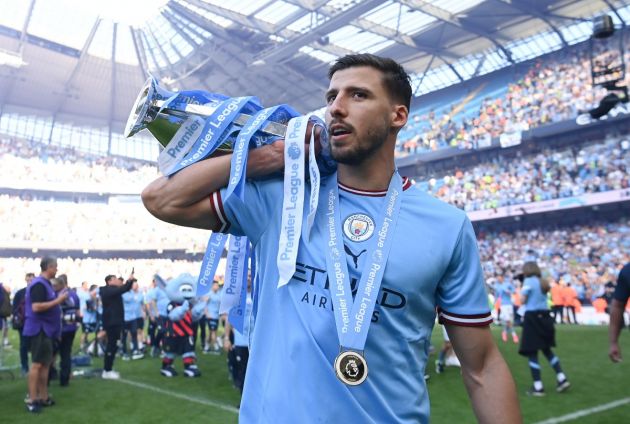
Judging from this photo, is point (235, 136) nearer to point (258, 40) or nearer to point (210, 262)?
point (210, 262)

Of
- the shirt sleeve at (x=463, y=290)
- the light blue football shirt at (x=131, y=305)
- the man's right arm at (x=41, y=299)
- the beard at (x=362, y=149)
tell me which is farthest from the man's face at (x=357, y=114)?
the light blue football shirt at (x=131, y=305)

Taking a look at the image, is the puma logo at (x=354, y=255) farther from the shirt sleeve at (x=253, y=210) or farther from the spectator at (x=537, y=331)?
the spectator at (x=537, y=331)

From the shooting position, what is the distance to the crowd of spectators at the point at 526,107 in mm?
27484

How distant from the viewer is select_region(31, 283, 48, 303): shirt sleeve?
7.49 metres

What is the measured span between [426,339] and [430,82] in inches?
1436

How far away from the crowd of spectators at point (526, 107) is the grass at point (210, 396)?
62.7ft

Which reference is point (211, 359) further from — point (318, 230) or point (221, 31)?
point (221, 31)

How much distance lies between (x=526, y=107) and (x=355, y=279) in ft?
102

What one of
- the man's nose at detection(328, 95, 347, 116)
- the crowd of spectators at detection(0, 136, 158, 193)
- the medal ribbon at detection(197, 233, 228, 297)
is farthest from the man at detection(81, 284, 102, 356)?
the crowd of spectators at detection(0, 136, 158, 193)

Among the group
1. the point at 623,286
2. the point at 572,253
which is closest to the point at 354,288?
the point at 623,286

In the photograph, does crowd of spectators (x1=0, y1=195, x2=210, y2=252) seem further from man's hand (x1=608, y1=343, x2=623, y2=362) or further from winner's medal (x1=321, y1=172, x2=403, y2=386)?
winner's medal (x1=321, y1=172, x2=403, y2=386)

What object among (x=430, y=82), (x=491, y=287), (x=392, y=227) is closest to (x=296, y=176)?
(x=392, y=227)

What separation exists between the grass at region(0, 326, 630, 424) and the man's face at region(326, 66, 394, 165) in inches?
220

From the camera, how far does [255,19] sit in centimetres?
2844
